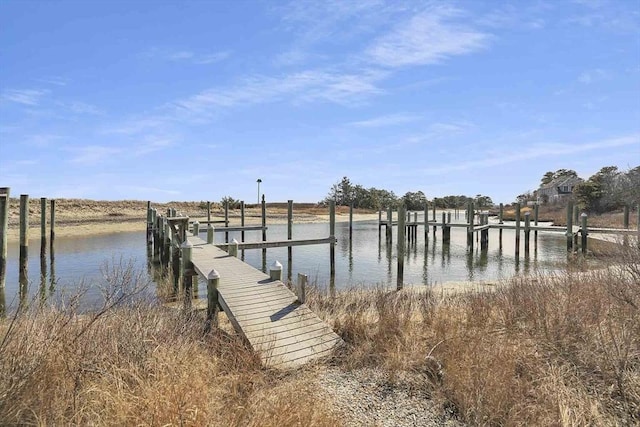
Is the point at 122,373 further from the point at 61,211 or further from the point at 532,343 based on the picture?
the point at 61,211

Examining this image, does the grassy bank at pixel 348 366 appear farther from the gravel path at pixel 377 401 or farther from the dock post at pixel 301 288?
the dock post at pixel 301 288

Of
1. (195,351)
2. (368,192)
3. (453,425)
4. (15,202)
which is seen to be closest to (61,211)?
(15,202)

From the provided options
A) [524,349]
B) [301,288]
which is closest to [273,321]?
[301,288]

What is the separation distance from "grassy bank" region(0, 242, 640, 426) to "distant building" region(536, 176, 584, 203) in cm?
6644

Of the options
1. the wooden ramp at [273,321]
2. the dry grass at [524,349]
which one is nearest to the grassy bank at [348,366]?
the dry grass at [524,349]

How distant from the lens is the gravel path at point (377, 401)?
4637 millimetres

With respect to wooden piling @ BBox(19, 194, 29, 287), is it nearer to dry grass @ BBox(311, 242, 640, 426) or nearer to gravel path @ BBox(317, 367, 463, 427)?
dry grass @ BBox(311, 242, 640, 426)

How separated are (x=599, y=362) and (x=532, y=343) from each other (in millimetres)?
945

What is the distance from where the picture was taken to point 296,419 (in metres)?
3.86

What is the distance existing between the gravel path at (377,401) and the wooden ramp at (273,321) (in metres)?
0.76

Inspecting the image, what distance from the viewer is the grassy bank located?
3736 mm

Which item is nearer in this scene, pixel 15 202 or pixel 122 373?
pixel 122 373

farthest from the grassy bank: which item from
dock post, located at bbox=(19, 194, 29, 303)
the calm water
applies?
dock post, located at bbox=(19, 194, 29, 303)

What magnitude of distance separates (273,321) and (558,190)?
7528 cm
